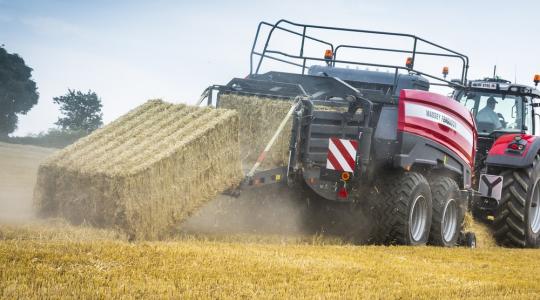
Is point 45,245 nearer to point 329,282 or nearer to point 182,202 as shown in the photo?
point 182,202

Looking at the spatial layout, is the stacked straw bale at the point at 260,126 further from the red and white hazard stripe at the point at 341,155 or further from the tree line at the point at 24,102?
the tree line at the point at 24,102

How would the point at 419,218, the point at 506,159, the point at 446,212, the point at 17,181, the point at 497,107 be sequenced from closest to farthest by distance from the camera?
the point at 419,218, the point at 446,212, the point at 506,159, the point at 497,107, the point at 17,181

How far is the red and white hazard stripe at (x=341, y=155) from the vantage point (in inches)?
382

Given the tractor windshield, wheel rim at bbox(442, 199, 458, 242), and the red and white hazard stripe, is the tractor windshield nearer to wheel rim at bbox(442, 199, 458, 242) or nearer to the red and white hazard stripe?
wheel rim at bbox(442, 199, 458, 242)

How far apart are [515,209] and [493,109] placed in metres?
1.63

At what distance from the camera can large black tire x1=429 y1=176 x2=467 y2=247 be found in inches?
413

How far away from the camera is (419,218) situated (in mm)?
10359

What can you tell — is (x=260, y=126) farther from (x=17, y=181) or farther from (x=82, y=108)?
(x=82, y=108)

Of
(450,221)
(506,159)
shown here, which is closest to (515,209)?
(506,159)

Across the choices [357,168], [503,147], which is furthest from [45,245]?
[503,147]

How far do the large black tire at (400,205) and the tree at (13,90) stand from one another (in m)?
30.0

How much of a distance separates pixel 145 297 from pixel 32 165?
1626cm

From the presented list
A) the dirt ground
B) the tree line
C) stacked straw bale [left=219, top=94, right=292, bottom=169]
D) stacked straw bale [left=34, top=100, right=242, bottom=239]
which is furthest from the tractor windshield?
the tree line

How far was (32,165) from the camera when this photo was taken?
20797mm
